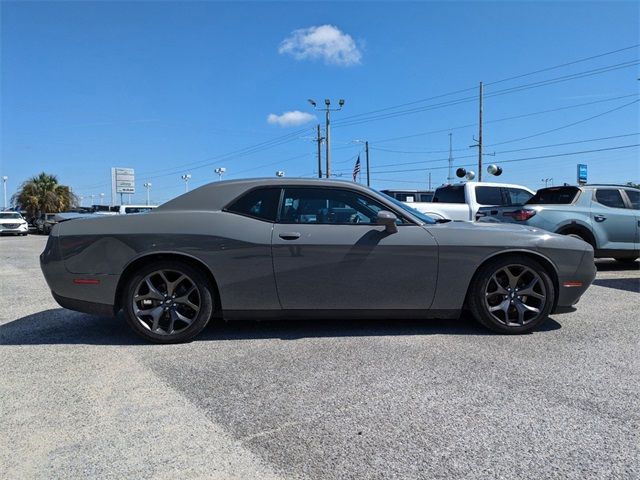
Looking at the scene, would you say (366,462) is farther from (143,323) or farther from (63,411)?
(143,323)

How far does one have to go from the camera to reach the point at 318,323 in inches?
190

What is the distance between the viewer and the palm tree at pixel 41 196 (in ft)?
148

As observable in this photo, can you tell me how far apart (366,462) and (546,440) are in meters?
1.01

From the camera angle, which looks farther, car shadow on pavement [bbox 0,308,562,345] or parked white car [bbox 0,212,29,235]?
parked white car [bbox 0,212,29,235]

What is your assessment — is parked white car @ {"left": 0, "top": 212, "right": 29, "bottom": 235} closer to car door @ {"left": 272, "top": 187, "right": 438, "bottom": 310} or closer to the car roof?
the car roof

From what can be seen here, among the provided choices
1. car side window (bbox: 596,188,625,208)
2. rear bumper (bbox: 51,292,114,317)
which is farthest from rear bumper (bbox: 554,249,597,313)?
car side window (bbox: 596,188,625,208)

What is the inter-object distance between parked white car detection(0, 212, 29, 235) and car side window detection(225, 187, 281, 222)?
3192cm

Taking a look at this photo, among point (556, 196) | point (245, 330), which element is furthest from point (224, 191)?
point (556, 196)

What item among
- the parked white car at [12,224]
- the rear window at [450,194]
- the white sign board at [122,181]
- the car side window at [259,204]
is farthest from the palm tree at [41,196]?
the car side window at [259,204]

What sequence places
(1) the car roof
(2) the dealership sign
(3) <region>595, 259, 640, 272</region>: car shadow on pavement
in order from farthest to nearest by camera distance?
(2) the dealership sign
(3) <region>595, 259, 640, 272</region>: car shadow on pavement
(1) the car roof

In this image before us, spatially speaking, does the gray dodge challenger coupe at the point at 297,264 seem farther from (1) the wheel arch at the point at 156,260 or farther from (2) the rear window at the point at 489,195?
(2) the rear window at the point at 489,195

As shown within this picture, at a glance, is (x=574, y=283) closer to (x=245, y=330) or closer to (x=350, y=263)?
(x=350, y=263)

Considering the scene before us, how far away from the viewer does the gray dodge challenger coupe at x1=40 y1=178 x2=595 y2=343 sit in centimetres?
419

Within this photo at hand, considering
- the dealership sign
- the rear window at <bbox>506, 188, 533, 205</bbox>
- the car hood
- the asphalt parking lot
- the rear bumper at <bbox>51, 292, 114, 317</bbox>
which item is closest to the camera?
the asphalt parking lot
